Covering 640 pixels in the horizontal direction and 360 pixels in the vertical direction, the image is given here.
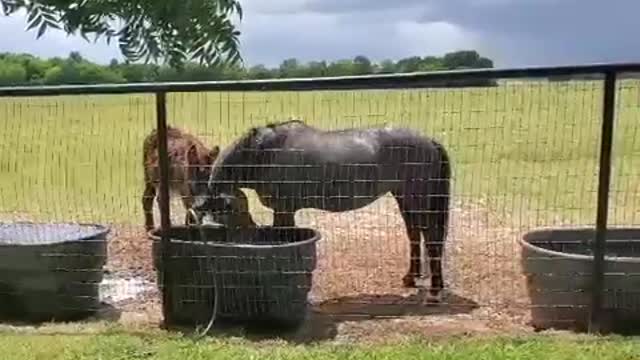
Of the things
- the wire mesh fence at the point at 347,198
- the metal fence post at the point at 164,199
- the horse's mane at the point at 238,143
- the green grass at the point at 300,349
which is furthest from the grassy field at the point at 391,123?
the green grass at the point at 300,349

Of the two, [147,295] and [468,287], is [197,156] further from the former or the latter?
[468,287]

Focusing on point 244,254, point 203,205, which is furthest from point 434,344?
point 203,205

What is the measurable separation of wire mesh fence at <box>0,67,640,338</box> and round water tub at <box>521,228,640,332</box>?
0.06ft

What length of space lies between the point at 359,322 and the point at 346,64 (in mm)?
1845

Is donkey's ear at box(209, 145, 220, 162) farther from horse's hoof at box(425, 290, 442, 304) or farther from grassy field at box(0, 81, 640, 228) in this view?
horse's hoof at box(425, 290, 442, 304)

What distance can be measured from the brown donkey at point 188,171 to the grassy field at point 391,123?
0.20 m

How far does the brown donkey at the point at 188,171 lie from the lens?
6129 millimetres

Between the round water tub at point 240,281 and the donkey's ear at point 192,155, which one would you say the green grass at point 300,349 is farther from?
the donkey's ear at point 192,155

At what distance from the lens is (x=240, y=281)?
5621 mm

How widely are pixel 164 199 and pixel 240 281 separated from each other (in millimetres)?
639

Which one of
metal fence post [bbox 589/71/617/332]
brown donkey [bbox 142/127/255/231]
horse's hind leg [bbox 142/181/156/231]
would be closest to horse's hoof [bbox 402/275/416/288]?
brown donkey [bbox 142/127/255/231]

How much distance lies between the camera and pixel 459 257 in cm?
695

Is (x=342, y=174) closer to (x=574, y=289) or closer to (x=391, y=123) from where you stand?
(x=391, y=123)

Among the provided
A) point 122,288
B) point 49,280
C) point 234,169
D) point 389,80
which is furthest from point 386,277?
point 49,280
